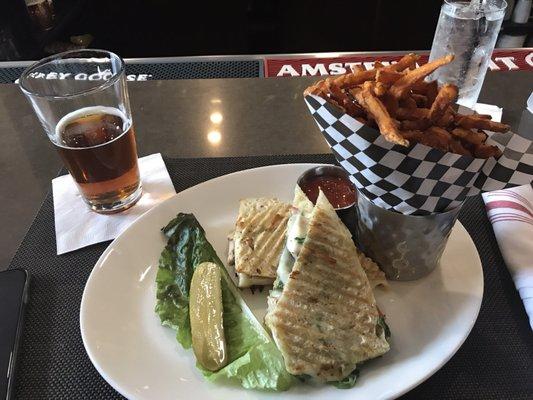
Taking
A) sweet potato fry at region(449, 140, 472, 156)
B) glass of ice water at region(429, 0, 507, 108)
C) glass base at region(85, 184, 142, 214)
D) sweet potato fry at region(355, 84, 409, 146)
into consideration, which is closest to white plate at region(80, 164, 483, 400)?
glass base at region(85, 184, 142, 214)

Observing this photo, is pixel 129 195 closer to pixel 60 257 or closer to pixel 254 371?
pixel 60 257

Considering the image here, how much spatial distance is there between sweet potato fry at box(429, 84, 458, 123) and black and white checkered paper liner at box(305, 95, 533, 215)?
0.24 ft

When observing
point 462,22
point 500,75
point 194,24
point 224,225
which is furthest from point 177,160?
point 194,24

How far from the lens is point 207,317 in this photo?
1178 mm

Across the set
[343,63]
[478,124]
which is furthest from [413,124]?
[343,63]

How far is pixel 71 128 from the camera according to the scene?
147 cm

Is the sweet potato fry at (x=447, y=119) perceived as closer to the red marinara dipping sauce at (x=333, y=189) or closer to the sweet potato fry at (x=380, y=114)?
the sweet potato fry at (x=380, y=114)

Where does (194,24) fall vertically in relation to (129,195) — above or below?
below

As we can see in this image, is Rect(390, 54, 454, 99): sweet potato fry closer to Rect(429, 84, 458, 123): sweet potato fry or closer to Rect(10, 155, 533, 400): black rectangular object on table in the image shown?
Rect(429, 84, 458, 123): sweet potato fry

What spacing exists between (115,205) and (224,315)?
1.91ft

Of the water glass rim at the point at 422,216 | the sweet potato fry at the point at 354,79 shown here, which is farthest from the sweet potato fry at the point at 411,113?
the water glass rim at the point at 422,216

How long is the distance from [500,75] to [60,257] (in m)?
1.96

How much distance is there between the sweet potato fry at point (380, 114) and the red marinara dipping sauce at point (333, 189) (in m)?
0.47

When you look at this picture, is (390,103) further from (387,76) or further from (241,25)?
(241,25)
